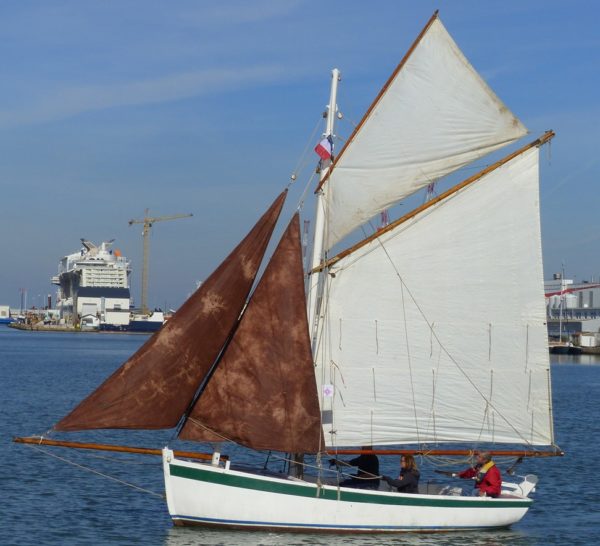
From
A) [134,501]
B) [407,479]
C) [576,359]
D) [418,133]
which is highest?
[418,133]

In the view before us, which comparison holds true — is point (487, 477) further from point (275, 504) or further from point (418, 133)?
point (418, 133)

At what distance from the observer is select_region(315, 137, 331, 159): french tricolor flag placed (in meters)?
23.9

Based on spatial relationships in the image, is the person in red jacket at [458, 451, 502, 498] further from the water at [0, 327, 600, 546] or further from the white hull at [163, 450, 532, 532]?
the white hull at [163, 450, 532, 532]

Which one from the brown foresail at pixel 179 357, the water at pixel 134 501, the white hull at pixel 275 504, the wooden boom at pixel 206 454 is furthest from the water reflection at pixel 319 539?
the brown foresail at pixel 179 357

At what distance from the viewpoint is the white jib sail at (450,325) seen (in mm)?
24016

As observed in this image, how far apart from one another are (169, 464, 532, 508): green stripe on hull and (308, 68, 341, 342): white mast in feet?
11.0

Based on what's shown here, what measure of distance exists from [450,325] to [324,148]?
183 inches

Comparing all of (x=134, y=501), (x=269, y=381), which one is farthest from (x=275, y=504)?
(x=134, y=501)

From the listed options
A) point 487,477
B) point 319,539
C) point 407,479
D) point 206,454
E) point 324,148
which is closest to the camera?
point 319,539

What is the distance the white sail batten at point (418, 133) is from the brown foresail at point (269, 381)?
198 centimetres

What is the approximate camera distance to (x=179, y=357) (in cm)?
2208

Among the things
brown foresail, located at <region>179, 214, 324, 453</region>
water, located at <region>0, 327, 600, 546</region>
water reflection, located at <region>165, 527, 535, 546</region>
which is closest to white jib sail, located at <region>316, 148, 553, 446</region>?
brown foresail, located at <region>179, 214, 324, 453</region>

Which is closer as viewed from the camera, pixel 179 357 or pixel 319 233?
pixel 179 357

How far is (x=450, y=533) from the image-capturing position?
23.4 metres
